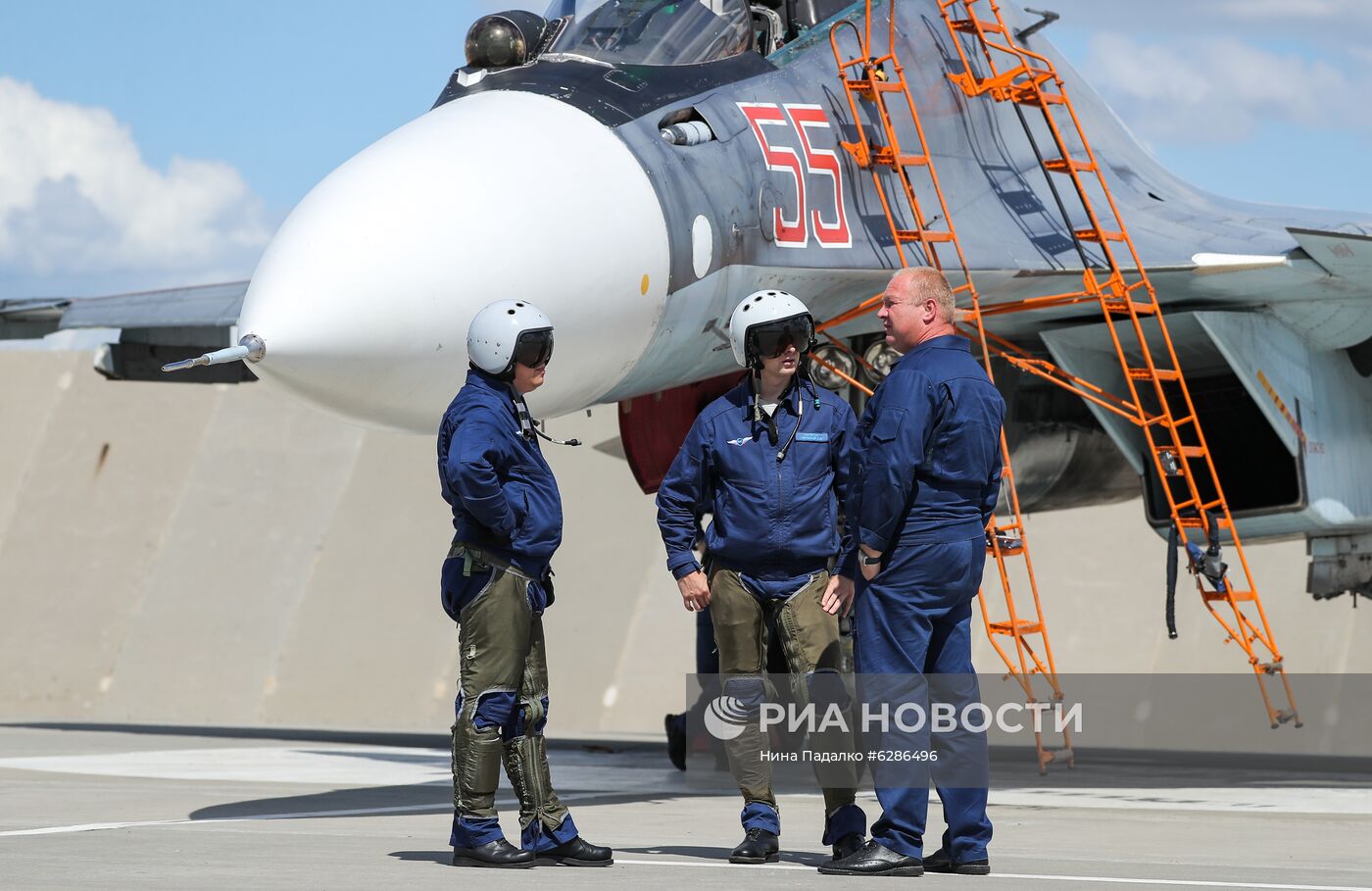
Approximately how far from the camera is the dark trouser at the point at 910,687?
550 cm

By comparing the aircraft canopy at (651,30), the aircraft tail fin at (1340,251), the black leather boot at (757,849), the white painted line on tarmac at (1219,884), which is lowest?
the white painted line on tarmac at (1219,884)

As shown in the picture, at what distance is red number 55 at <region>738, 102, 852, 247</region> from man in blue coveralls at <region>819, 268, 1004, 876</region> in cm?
263

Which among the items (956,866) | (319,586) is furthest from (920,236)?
(319,586)

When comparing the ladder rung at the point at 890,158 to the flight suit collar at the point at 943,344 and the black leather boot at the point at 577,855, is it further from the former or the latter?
the black leather boot at the point at 577,855

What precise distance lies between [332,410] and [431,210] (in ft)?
2.49

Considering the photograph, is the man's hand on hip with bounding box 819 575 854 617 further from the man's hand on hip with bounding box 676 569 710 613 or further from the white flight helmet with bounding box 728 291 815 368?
the white flight helmet with bounding box 728 291 815 368

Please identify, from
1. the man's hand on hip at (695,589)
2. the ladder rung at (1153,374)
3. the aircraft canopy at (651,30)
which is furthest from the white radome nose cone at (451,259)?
the ladder rung at (1153,374)

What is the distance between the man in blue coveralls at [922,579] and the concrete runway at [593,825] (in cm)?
18

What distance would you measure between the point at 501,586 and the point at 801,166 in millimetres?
3163

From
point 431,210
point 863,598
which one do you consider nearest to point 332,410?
point 431,210

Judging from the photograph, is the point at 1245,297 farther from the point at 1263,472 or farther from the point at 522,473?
the point at 522,473

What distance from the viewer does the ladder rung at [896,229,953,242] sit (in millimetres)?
8781

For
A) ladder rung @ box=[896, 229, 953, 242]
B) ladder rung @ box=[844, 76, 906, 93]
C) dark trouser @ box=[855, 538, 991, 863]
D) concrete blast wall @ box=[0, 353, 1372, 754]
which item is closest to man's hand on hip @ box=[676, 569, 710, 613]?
dark trouser @ box=[855, 538, 991, 863]

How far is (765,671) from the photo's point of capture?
5.95m
